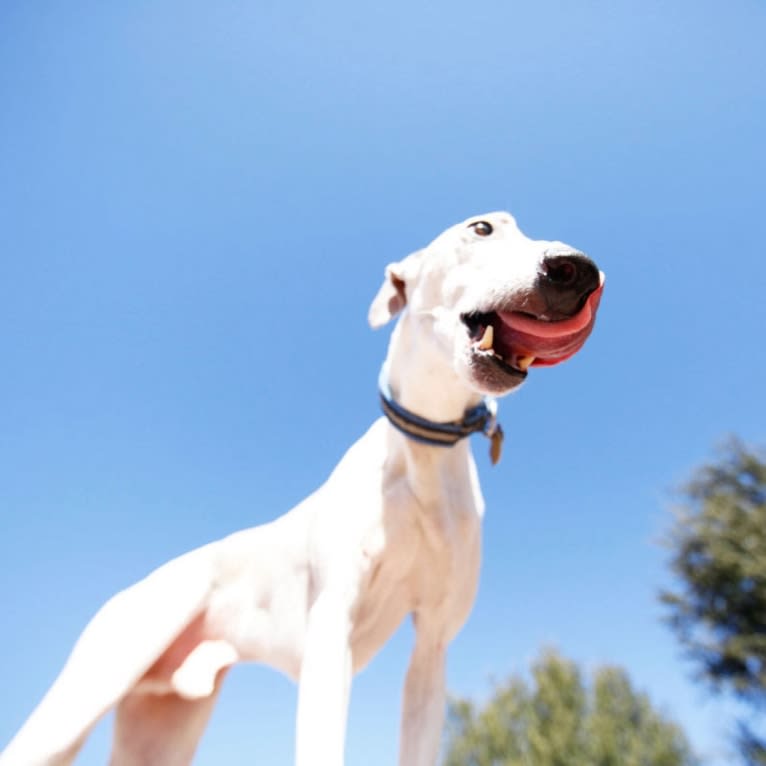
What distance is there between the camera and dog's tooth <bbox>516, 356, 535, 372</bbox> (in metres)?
1.60

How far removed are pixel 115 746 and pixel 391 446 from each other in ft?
4.64

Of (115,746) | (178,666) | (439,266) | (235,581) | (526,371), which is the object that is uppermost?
(439,266)

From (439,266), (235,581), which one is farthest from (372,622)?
(439,266)

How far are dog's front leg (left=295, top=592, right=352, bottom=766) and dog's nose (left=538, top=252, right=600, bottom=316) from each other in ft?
3.37

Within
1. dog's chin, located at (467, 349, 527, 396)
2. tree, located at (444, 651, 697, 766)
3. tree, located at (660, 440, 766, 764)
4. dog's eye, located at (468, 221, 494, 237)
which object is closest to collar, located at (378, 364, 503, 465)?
dog's chin, located at (467, 349, 527, 396)

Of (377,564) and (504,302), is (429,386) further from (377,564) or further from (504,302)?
(377,564)

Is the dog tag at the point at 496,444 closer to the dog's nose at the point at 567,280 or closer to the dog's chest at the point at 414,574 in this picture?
the dog's chest at the point at 414,574

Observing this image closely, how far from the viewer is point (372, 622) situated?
1.81 m

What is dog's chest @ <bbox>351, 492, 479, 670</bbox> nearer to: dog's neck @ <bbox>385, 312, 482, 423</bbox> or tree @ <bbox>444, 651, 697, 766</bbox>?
dog's neck @ <bbox>385, 312, 482, 423</bbox>

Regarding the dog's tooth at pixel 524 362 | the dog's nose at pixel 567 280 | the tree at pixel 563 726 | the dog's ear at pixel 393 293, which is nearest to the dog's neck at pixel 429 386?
the dog's ear at pixel 393 293

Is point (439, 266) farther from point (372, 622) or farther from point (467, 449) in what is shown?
point (372, 622)

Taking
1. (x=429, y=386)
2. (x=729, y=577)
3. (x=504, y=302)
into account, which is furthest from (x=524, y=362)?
(x=729, y=577)

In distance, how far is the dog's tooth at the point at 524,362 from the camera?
5.25 feet

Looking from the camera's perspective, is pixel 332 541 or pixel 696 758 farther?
pixel 696 758
